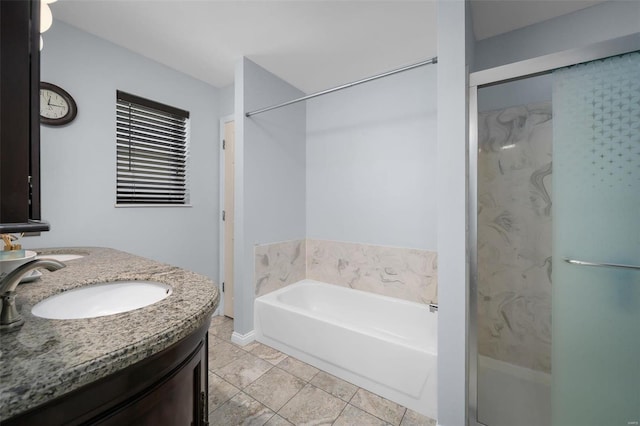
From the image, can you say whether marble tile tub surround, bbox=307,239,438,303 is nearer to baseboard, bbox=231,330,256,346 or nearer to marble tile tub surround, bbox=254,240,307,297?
marble tile tub surround, bbox=254,240,307,297

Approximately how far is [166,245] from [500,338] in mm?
3027

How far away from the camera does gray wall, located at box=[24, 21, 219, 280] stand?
1.85 metres

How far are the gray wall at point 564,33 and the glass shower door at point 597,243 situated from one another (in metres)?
0.78

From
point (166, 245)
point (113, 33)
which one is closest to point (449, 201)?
point (166, 245)

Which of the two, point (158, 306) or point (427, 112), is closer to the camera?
point (158, 306)

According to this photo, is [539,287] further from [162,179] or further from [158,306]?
[162,179]

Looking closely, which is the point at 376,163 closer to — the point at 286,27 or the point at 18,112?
the point at 286,27

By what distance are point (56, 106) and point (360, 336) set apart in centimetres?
272

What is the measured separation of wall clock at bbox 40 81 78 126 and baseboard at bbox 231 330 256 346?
2157mm

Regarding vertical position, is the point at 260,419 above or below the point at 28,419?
below

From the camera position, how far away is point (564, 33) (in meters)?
1.76

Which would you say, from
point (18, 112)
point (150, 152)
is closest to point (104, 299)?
point (18, 112)

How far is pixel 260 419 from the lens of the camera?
59.4 inches

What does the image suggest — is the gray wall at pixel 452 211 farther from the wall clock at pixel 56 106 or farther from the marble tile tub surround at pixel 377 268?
the wall clock at pixel 56 106
